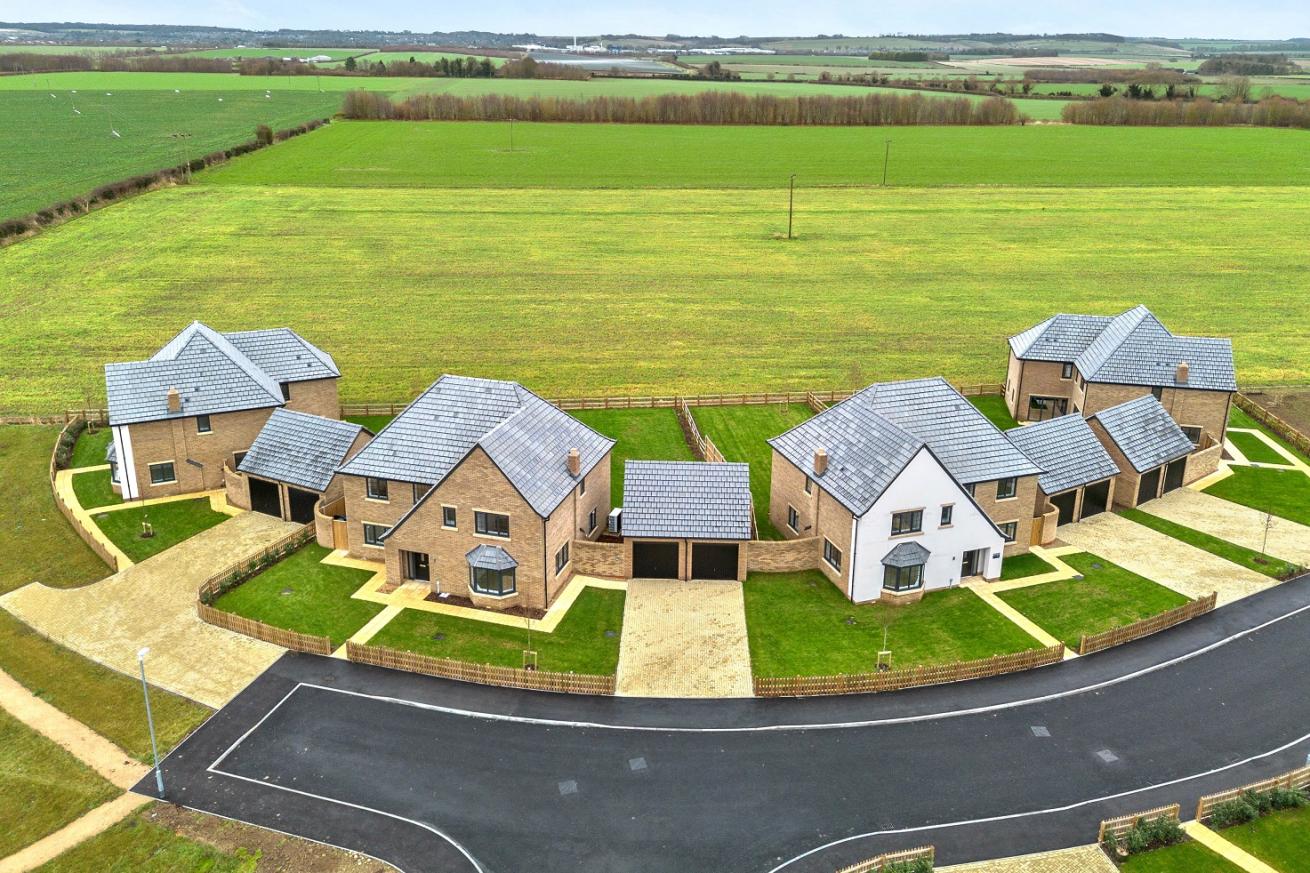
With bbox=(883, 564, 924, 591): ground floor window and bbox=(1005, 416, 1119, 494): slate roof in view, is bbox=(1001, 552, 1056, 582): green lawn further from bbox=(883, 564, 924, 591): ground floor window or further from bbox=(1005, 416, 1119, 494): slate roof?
bbox=(883, 564, 924, 591): ground floor window

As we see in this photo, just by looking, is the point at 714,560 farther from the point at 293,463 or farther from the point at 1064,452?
the point at 293,463

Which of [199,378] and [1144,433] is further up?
[199,378]

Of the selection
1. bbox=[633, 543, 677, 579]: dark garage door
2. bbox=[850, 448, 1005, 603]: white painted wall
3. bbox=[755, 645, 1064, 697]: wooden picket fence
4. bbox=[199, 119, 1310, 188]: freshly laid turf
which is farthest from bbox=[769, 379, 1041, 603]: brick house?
bbox=[199, 119, 1310, 188]: freshly laid turf

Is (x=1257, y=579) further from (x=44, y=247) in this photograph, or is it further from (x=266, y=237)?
(x=44, y=247)

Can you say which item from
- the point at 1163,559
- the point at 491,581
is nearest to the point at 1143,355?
the point at 1163,559

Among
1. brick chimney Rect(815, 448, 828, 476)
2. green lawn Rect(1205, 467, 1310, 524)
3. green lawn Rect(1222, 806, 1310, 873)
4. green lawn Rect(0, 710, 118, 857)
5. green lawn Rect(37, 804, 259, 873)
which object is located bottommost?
green lawn Rect(37, 804, 259, 873)
